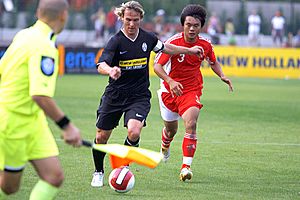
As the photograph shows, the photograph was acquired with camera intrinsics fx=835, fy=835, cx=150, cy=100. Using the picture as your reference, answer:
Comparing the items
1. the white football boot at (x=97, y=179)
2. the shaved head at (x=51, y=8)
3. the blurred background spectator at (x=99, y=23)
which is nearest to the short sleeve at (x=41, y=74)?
the shaved head at (x=51, y=8)

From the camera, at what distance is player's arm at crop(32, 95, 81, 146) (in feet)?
22.2

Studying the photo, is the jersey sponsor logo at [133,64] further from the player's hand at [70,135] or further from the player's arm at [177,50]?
the player's hand at [70,135]

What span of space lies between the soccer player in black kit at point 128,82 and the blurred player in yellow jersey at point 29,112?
121 inches

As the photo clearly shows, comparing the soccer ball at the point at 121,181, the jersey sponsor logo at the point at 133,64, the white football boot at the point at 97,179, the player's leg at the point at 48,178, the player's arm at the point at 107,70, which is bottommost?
the white football boot at the point at 97,179

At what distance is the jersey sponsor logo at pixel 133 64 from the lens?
10.3 metres

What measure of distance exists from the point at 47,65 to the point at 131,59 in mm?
3586

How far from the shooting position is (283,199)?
369 inches

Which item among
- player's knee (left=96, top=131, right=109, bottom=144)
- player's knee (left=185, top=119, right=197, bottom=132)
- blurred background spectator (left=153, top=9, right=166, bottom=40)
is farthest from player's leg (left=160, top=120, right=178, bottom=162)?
blurred background spectator (left=153, top=9, right=166, bottom=40)

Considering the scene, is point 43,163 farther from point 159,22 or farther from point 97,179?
point 159,22

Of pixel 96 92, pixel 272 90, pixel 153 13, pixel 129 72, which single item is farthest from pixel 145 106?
pixel 153 13

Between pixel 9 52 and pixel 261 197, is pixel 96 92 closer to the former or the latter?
pixel 261 197

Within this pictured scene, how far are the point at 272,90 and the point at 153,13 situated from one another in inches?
509

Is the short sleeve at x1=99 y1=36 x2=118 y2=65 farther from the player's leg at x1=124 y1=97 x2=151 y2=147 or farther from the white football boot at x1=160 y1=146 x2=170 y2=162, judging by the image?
the white football boot at x1=160 y1=146 x2=170 y2=162

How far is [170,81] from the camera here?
1111 centimetres
